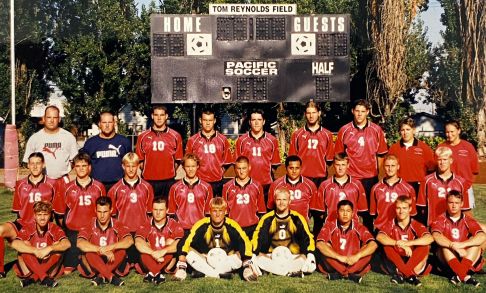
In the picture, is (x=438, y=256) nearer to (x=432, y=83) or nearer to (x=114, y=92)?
(x=114, y=92)

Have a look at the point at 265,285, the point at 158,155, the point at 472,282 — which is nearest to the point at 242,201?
the point at 265,285

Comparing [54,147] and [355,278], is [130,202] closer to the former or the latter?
[54,147]

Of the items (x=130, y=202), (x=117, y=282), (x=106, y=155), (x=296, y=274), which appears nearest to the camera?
(x=117, y=282)

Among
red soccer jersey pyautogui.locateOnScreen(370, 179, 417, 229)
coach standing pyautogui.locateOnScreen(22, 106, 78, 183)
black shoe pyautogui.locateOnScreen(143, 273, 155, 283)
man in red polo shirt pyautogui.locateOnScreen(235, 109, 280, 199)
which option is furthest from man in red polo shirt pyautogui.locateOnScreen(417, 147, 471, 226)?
coach standing pyautogui.locateOnScreen(22, 106, 78, 183)

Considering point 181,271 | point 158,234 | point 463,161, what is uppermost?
point 463,161

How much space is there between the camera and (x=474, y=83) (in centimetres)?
2247

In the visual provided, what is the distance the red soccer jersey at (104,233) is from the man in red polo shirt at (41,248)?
9.1 inches

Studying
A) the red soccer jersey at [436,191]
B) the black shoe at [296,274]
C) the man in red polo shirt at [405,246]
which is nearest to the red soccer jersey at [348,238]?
the man in red polo shirt at [405,246]

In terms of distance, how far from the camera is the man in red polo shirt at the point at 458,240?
5.75 meters

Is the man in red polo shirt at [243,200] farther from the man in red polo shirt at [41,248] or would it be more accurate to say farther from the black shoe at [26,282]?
the black shoe at [26,282]

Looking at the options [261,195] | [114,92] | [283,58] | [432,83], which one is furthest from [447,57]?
[261,195]

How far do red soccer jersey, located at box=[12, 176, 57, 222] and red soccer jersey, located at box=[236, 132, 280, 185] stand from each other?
8.10 ft

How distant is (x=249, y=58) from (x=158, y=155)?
23.4ft

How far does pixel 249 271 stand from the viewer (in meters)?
5.89
